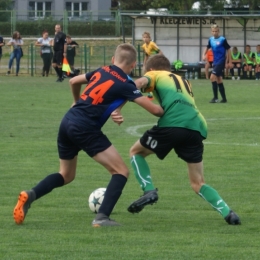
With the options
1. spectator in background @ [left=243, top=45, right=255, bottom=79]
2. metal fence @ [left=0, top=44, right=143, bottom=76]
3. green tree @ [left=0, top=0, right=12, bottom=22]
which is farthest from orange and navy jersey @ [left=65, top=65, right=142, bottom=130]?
green tree @ [left=0, top=0, right=12, bottom=22]

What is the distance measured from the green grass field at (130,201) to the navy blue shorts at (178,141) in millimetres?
604

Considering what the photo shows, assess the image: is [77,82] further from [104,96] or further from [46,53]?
[46,53]

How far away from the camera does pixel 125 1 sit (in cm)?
7106

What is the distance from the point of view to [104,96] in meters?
7.14

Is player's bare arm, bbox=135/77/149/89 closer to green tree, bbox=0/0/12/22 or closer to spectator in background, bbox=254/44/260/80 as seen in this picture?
spectator in background, bbox=254/44/260/80

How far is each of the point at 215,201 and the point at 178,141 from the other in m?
0.61

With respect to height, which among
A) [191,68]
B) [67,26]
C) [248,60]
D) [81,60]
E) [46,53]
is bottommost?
[191,68]

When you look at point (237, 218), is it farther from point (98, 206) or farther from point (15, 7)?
point (15, 7)

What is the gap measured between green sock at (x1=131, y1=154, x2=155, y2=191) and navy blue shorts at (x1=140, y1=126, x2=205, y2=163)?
258 millimetres

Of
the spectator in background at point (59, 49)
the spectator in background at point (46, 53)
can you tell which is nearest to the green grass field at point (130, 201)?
the spectator in background at point (59, 49)

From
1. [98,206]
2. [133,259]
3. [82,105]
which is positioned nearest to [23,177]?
[98,206]

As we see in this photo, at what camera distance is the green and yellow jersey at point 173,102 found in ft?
24.2

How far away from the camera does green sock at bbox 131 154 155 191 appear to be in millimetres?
7620

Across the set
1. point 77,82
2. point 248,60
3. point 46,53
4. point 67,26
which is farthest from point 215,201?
point 67,26
